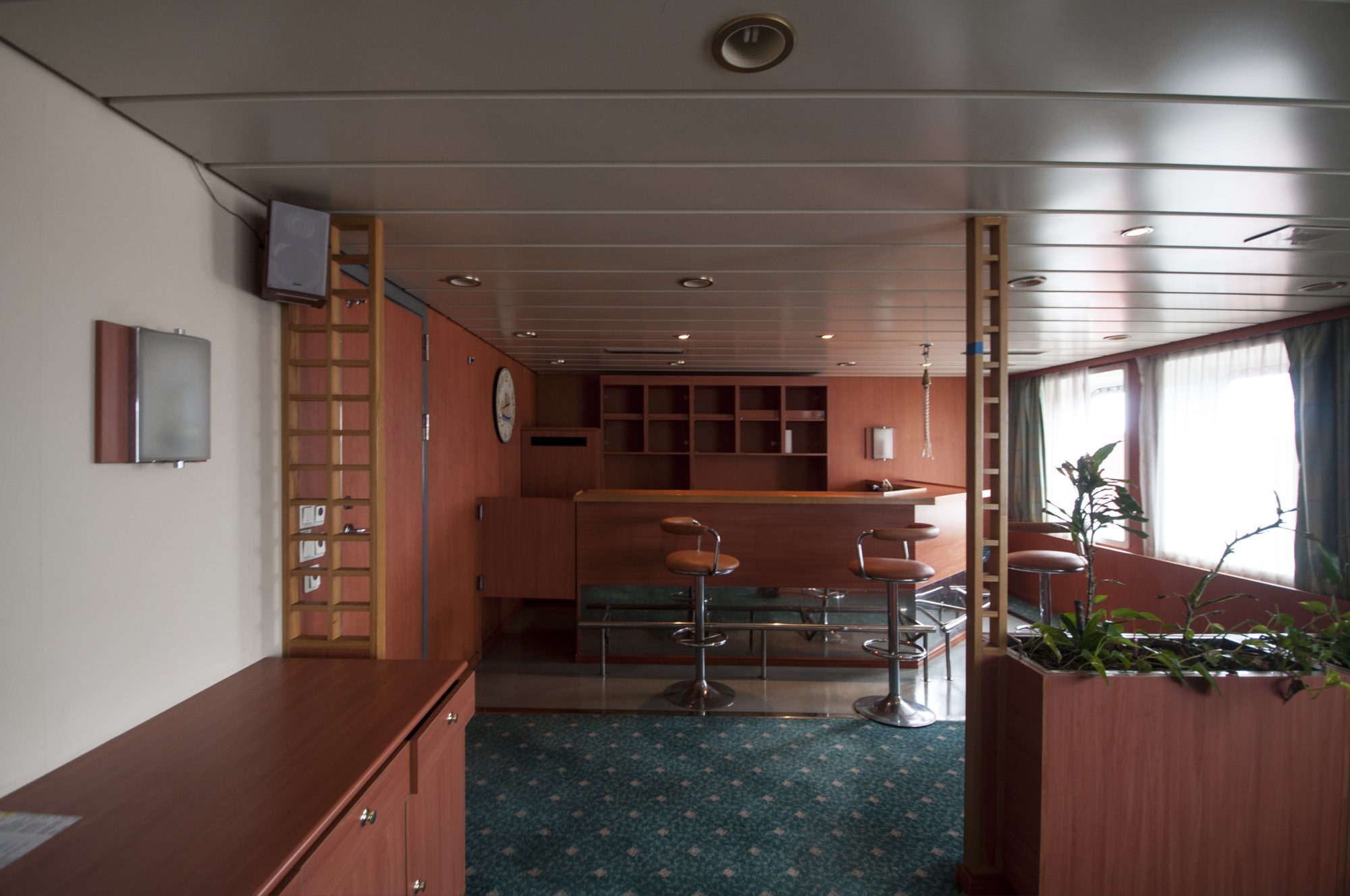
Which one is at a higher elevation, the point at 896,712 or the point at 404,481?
the point at 404,481

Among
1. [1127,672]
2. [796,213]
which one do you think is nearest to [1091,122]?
[796,213]

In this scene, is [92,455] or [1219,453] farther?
[1219,453]

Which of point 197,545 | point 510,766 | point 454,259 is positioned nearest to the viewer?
point 197,545

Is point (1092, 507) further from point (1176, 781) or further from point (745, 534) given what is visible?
point (745, 534)

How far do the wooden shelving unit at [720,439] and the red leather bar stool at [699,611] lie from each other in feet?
9.40

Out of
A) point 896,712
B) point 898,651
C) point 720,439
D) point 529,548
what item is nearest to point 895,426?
point 720,439

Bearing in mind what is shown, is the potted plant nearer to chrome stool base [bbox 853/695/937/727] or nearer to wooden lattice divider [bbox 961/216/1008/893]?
wooden lattice divider [bbox 961/216/1008/893]

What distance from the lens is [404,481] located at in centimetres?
287

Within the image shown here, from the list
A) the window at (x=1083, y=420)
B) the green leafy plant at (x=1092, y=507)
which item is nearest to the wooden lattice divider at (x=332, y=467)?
the green leafy plant at (x=1092, y=507)

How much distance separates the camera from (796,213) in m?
1.94

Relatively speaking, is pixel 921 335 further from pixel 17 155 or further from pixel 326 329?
pixel 17 155

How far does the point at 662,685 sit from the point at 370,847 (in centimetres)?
261

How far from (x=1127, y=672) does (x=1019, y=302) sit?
79.9 inches

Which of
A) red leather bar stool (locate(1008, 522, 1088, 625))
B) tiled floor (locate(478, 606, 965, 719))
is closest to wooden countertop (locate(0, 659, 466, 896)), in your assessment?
tiled floor (locate(478, 606, 965, 719))
